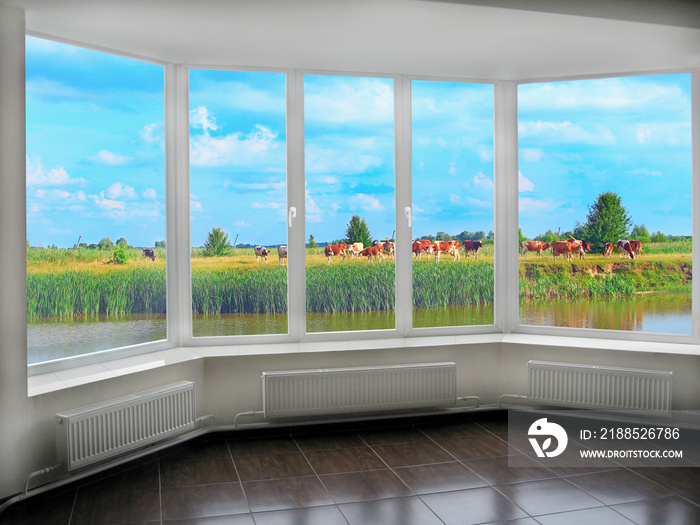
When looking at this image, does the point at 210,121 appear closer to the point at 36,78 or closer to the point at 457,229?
the point at 36,78

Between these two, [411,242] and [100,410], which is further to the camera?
[411,242]

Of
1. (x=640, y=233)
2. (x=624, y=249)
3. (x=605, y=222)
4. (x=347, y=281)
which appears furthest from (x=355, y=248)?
(x=640, y=233)

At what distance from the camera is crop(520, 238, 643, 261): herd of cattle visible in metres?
4.39

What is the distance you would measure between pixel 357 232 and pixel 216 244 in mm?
1057

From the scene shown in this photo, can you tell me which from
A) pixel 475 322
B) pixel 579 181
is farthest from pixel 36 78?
pixel 579 181

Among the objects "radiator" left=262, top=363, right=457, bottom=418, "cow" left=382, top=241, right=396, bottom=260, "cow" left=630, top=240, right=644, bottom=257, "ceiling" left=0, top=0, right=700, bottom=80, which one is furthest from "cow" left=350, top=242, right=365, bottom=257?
"cow" left=630, top=240, right=644, bottom=257

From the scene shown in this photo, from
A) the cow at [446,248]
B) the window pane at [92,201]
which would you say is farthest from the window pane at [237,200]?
the cow at [446,248]

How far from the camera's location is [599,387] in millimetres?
4031

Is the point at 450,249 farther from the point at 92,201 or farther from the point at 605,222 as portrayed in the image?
the point at 92,201

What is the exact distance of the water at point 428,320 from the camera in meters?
3.73

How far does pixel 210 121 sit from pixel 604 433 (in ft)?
11.6

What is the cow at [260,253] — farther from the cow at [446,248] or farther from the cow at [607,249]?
the cow at [607,249]

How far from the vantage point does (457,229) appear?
456 centimetres

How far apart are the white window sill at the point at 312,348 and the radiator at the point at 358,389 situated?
7.0 inches
